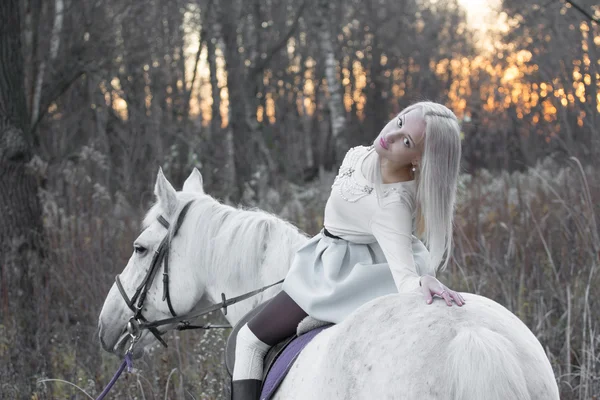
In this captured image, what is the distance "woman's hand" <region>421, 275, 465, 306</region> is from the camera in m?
1.85

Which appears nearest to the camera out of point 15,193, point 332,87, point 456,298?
point 456,298

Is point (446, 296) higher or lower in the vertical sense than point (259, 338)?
higher

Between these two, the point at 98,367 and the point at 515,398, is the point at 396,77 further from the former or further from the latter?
the point at 515,398

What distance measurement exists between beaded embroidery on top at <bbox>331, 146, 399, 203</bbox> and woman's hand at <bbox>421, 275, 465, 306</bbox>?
0.38m

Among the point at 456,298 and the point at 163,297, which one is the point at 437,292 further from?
the point at 163,297

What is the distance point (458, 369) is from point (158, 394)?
259 cm

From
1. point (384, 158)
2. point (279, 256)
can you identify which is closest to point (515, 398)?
point (384, 158)

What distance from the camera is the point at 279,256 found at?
2793mm

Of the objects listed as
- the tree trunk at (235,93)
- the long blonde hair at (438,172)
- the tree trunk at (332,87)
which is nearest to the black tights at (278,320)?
the long blonde hair at (438,172)

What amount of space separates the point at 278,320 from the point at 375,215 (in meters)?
0.53

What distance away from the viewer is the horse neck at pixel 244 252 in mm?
2807

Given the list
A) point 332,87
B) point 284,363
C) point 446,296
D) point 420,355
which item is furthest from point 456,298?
point 332,87

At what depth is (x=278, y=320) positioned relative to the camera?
7.91 feet

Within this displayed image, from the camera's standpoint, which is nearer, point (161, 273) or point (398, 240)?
point (398, 240)
